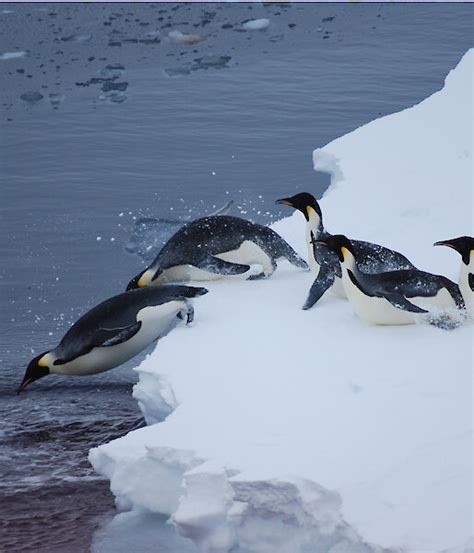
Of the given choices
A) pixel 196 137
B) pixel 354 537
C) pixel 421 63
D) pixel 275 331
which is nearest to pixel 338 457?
pixel 354 537

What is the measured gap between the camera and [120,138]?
10516 mm

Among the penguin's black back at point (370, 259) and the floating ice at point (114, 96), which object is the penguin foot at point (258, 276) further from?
the floating ice at point (114, 96)

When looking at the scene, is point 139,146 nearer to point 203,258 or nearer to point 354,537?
point 203,258

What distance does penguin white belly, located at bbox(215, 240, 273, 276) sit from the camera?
22.5 feet

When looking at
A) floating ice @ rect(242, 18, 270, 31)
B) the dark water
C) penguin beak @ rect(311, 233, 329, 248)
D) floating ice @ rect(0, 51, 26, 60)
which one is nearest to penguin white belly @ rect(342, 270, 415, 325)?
penguin beak @ rect(311, 233, 329, 248)

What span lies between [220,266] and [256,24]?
717cm

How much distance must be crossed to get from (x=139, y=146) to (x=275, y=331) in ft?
15.0

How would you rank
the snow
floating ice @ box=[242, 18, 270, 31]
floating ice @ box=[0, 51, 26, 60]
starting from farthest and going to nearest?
floating ice @ box=[242, 18, 270, 31] → floating ice @ box=[0, 51, 26, 60] → the snow

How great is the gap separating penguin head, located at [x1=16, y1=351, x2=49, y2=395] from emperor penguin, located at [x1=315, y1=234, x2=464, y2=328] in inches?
56.1

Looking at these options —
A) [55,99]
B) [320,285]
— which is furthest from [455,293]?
[55,99]

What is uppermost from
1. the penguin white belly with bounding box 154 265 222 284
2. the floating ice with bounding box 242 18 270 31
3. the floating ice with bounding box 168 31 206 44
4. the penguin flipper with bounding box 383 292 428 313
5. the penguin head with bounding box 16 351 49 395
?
the penguin flipper with bounding box 383 292 428 313

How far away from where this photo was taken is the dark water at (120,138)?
6008 millimetres

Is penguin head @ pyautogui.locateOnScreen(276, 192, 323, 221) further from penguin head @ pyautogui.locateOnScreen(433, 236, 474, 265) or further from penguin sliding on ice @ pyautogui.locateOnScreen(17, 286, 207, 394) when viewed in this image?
penguin head @ pyautogui.locateOnScreen(433, 236, 474, 265)

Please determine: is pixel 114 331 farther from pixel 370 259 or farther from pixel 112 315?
pixel 370 259
